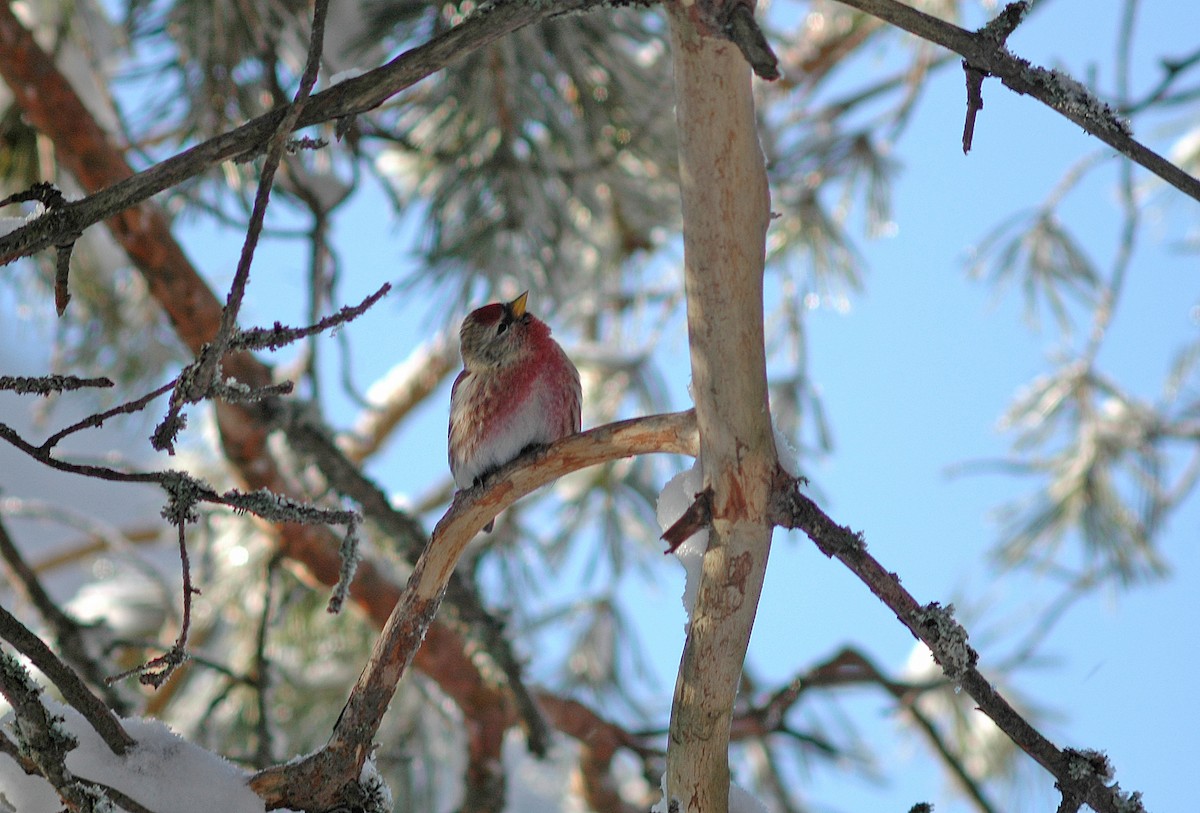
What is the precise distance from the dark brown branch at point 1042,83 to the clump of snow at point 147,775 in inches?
40.0

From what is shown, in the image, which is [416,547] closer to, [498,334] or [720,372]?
[498,334]

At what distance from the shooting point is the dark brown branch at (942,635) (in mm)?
1114

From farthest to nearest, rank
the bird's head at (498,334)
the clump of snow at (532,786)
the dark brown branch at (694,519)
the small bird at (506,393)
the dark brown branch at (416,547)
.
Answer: the clump of snow at (532,786), the dark brown branch at (416,547), the bird's head at (498,334), the small bird at (506,393), the dark brown branch at (694,519)

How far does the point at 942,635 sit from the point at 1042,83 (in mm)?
521

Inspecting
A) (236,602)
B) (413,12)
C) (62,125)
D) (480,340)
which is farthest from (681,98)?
(236,602)

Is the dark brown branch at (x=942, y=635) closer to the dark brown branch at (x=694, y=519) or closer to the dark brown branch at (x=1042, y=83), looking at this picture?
the dark brown branch at (x=694, y=519)

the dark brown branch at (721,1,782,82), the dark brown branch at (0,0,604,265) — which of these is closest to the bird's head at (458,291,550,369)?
the dark brown branch at (0,0,604,265)

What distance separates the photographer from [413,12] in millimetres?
2441

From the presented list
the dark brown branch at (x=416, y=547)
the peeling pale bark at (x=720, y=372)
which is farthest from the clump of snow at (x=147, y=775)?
the dark brown branch at (x=416, y=547)

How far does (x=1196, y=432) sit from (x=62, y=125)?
11.1ft

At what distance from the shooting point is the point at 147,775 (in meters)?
1.21

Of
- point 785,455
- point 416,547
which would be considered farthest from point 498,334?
point 785,455

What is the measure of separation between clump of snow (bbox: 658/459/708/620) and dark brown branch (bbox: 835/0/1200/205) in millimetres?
473

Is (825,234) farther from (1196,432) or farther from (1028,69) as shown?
(1028,69)
